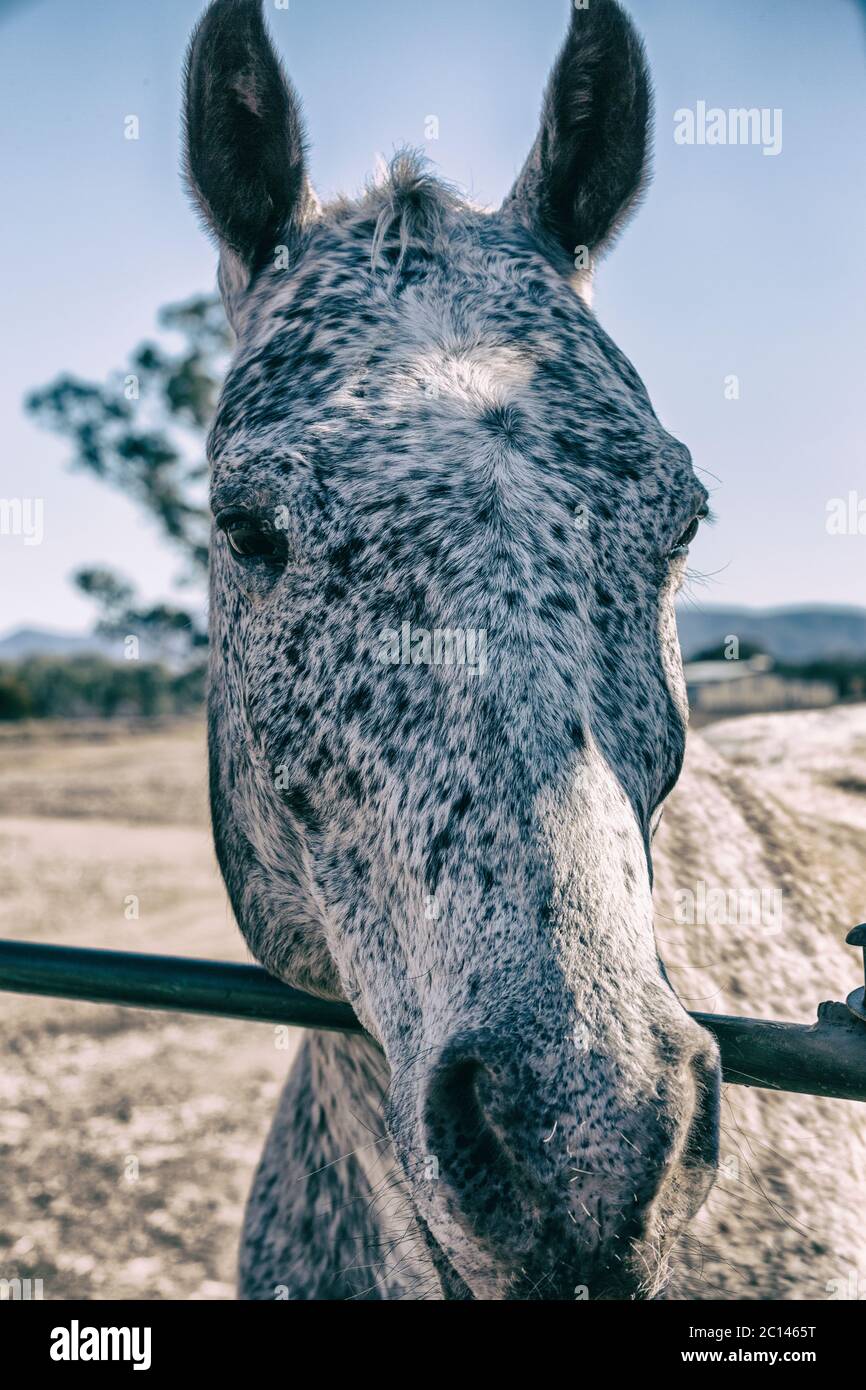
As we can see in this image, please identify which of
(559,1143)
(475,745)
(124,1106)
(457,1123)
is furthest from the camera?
(124,1106)

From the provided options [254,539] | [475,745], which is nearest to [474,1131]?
[475,745]

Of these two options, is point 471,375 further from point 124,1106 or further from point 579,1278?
point 124,1106

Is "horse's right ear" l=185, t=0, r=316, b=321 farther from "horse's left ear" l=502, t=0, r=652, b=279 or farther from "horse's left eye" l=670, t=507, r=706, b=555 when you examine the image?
"horse's left eye" l=670, t=507, r=706, b=555

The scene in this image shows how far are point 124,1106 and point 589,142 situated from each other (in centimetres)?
581

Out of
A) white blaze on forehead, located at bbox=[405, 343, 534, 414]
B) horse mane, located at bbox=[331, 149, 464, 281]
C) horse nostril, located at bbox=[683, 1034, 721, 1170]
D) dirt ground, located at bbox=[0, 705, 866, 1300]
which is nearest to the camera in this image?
horse nostril, located at bbox=[683, 1034, 721, 1170]

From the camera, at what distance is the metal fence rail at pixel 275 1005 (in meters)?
1.56

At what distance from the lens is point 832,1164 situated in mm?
2209

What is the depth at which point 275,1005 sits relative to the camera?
6.36 feet

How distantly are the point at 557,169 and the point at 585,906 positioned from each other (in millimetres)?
1854

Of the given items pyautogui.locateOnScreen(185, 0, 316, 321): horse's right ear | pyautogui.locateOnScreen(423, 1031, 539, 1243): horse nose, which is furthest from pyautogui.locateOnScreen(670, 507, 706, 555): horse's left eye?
pyautogui.locateOnScreen(185, 0, 316, 321): horse's right ear

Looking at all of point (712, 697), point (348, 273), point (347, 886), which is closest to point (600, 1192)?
point (347, 886)

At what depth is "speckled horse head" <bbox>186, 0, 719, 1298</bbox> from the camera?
1.18 metres

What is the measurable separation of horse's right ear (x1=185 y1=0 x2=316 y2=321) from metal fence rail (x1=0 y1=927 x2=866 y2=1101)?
1.59 metres

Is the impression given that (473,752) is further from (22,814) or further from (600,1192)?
(22,814)
